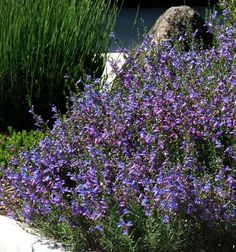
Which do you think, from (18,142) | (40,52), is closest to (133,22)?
(40,52)

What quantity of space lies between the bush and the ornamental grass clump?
1.33 m

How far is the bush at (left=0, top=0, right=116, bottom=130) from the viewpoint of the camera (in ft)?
19.7

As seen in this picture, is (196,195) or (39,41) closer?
(196,195)

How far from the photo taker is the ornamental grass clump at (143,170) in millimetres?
3756

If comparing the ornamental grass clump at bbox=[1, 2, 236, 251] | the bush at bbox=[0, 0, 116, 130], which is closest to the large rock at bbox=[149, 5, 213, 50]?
the bush at bbox=[0, 0, 116, 130]

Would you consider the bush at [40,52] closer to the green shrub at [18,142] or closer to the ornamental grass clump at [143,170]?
the green shrub at [18,142]

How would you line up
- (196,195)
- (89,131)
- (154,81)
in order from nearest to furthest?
(196,195), (89,131), (154,81)

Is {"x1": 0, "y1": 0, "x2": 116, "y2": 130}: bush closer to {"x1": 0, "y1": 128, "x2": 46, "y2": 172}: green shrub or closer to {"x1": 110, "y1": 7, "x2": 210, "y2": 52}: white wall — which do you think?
{"x1": 0, "y1": 128, "x2": 46, "y2": 172}: green shrub

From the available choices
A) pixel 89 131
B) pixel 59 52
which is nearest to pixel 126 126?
pixel 89 131

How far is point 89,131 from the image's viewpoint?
4.42 metres

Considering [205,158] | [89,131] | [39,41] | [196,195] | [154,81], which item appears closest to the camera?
[196,195]

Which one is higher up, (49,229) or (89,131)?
(89,131)

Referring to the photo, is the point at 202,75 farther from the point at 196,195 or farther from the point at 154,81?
the point at 196,195

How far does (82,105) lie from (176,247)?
1205 mm
